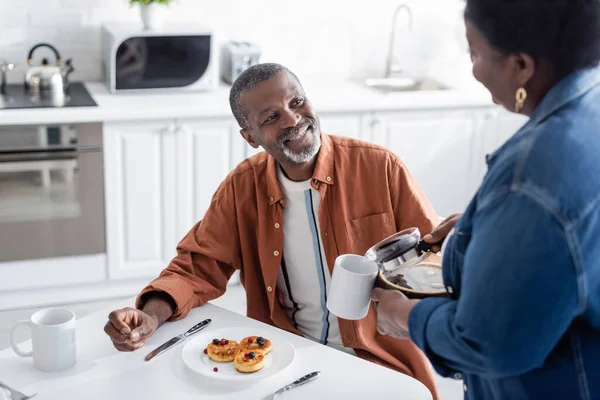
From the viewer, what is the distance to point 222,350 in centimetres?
160

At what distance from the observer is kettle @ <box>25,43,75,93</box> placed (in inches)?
139

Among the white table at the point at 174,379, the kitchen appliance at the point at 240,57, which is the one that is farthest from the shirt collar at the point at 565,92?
the kitchen appliance at the point at 240,57

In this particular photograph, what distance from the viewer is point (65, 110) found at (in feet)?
10.9

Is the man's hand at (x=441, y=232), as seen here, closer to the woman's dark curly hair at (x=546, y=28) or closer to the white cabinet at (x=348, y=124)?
the woman's dark curly hair at (x=546, y=28)

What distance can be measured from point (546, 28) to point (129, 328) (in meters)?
0.97

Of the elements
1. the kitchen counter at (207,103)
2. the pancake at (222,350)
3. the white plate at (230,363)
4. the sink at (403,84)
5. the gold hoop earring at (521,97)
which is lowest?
the sink at (403,84)

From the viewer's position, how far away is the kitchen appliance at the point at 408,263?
144cm

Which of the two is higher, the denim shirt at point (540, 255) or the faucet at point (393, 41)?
the denim shirt at point (540, 255)

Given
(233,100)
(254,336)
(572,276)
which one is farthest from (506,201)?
(233,100)

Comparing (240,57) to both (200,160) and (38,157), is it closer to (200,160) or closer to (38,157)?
(200,160)

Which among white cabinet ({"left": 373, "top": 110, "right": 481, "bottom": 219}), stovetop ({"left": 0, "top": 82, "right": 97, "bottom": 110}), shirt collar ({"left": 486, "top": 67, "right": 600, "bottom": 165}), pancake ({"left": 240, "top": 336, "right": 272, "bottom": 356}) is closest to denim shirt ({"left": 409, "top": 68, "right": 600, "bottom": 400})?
shirt collar ({"left": 486, "top": 67, "right": 600, "bottom": 165})

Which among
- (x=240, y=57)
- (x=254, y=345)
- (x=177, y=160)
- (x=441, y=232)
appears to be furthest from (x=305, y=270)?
(x=240, y=57)

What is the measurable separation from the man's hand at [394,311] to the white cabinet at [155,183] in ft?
7.36

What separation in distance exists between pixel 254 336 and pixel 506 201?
74cm
